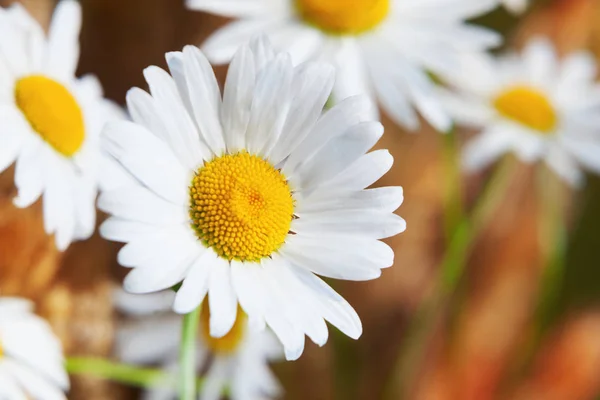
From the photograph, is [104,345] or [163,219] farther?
[104,345]

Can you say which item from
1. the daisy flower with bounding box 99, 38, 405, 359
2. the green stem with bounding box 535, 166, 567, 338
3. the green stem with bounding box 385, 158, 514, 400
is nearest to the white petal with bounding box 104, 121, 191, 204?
the daisy flower with bounding box 99, 38, 405, 359

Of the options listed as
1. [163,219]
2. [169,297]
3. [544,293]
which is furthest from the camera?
[544,293]

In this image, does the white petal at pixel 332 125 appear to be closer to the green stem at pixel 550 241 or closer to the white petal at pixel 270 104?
the white petal at pixel 270 104

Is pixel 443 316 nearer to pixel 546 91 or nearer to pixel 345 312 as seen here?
pixel 546 91

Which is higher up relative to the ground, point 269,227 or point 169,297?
point 269,227

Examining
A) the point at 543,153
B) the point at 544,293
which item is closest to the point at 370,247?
the point at 543,153

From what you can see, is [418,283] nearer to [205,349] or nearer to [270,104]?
[205,349]

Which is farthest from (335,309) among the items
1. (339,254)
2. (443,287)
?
(443,287)

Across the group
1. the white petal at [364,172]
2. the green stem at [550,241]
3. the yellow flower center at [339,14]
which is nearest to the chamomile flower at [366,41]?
the yellow flower center at [339,14]
